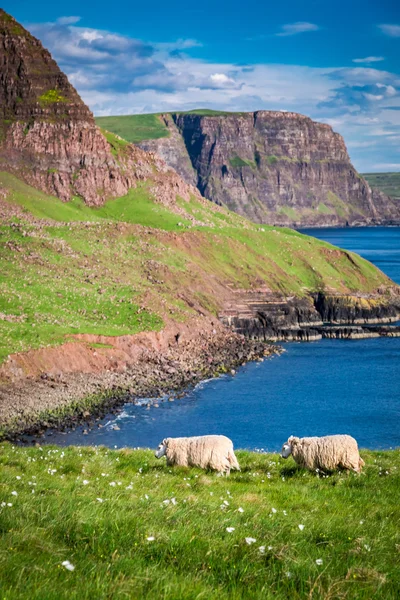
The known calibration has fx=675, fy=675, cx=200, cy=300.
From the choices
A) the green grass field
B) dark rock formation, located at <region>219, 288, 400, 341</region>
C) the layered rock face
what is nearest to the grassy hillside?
dark rock formation, located at <region>219, 288, 400, 341</region>

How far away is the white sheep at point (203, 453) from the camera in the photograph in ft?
63.8

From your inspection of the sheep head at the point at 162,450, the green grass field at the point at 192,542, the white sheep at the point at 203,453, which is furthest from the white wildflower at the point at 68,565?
the sheep head at the point at 162,450

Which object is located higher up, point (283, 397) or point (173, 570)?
point (173, 570)

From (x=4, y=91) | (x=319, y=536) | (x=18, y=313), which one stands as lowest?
(x=18, y=313)

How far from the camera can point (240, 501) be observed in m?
14.0

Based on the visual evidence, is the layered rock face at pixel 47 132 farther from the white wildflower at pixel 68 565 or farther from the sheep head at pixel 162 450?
the white wildflower at pixel 68 565

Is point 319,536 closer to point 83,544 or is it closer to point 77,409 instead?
point 83,544

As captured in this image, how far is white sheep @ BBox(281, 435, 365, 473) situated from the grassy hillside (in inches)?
1791

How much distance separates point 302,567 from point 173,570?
182 cm

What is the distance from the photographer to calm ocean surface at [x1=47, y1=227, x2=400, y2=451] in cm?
5528

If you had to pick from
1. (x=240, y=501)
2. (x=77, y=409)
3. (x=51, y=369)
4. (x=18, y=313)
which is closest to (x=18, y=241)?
(x=18, y=313)

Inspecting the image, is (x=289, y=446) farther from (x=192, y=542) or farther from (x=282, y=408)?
(x=282, y=408)

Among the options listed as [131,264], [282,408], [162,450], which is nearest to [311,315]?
[131,264]

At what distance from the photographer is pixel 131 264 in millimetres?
99750
